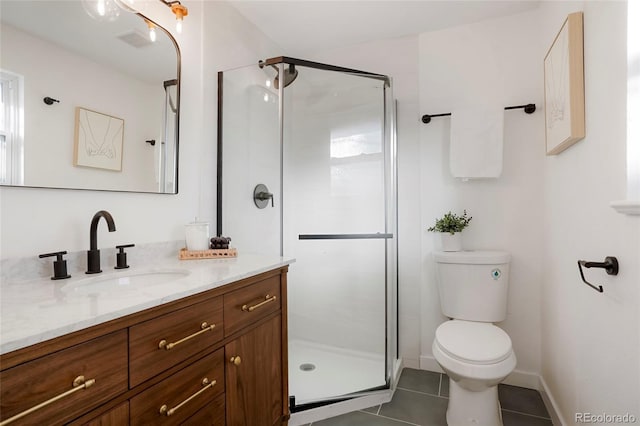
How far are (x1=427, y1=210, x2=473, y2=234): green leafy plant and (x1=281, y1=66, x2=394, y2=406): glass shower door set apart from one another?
32 centimetres

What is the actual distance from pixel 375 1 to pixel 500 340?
204 centimetres

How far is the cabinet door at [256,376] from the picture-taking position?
115 cm

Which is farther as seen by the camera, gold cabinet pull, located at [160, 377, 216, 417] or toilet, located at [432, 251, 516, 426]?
toilet, located at [432, 251, 516, 426]

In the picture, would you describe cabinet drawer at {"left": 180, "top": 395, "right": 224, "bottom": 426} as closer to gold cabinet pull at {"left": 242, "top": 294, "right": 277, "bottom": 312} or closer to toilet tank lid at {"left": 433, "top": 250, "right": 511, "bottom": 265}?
gold cabinet pull at {"left": 242, "top": 294, "right": 277, "bottom": 312}

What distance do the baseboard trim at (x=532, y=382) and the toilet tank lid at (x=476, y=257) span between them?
76 cm

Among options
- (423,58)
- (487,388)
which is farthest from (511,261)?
(423,58)

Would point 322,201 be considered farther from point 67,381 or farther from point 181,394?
point 67,381

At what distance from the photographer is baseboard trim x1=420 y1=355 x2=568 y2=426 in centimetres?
171

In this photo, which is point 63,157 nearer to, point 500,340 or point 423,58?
point 500,340

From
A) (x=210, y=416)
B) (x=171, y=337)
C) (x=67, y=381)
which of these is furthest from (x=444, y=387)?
(x=67, y=381)

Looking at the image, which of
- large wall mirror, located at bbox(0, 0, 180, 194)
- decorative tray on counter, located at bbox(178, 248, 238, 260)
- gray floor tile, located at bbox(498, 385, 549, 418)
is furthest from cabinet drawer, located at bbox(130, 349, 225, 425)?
gray floor tile, located at bbox(498, 385, 549, 418)

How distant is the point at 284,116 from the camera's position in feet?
6.59

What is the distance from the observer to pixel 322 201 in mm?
2154

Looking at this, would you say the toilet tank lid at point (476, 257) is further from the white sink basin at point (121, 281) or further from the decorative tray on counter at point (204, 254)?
the white sink basin at point (121, 281)
